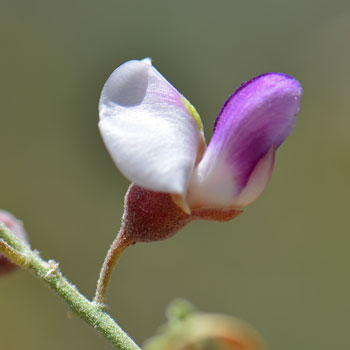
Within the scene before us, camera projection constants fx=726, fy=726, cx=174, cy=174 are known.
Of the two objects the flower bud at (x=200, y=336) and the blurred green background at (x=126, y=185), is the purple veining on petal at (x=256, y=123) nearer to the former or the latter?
the flower bud at (x=200, y=336)

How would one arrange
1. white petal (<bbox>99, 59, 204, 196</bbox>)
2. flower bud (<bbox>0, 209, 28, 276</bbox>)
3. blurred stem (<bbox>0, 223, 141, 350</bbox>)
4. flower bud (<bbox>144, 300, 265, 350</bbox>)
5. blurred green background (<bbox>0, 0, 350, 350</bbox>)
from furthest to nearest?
blurred green background (<bbox>0, 0, 350, 350</bbox>), flower bud (<bbox>144, 300, 265, 350</bbox>), flower bud (<bbox>0, 209, 28, 276</bbox>), blurred stem (<bbox>0, 223, 141, 350</bbox>), white petal (<bbox>99, 59, 204, 196</bbox>)

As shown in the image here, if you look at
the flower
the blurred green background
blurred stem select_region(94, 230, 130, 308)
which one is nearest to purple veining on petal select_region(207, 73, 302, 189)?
the flower

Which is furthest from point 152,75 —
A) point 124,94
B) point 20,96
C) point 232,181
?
point 20,96

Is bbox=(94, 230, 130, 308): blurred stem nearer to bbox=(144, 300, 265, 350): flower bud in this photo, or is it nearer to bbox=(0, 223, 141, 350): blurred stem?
bbox=(0, 223, 141, 350): blurred stem

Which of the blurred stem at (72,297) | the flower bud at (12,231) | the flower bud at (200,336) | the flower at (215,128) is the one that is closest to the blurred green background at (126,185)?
the flower bud at (200,336)

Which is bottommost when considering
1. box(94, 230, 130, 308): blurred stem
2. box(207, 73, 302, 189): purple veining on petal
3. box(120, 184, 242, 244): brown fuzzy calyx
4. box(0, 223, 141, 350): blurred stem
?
box(0, 223, 141, 350): blurred stem

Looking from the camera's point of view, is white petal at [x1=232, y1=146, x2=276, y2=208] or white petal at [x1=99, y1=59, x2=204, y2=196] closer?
white petal at [x1=99, y1=59, x2=204, y2=196]
